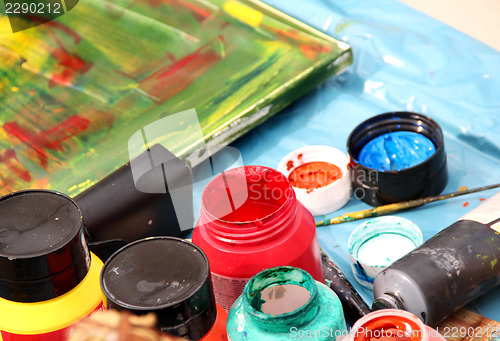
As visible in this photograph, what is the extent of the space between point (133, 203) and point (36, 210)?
295mm

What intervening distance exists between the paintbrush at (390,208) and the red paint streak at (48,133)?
1.71 ft

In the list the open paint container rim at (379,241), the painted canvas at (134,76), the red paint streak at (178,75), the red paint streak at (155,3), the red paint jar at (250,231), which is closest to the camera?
the red paint jar at (250,231)

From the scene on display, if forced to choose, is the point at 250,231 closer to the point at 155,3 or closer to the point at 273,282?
the point at 273,282

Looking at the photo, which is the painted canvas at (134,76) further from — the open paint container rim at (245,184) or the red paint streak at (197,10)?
the open paint container rim at (245,184)

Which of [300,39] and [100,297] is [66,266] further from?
[300,39]

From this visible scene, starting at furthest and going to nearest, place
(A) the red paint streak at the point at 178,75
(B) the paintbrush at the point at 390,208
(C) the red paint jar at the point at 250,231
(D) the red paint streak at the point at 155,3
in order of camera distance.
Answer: (D) the red paint streak at the point at 155,3
(A) the red paint streak at the point at 178,75
(B) the paintbrush at the point at 390,208
(C) the red paint jar at the point at 250,231

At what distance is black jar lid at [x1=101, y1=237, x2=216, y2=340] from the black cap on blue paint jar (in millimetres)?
510

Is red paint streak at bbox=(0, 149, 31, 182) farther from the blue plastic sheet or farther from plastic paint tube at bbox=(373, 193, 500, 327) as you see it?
plastic paint tube at bbox=(373, 193, 500, 327)

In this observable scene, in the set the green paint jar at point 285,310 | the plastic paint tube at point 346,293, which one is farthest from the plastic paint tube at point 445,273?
the green paint jar at point 285,310

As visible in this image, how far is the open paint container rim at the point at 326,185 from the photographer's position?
A: 3.75 feet

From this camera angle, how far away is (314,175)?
3.94ft

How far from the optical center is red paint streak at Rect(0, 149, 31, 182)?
4.02ft

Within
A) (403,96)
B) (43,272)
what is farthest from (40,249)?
(403,96)

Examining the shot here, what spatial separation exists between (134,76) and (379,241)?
632 millimetres
